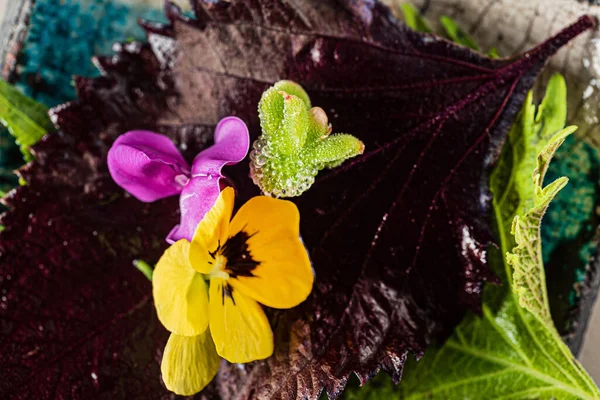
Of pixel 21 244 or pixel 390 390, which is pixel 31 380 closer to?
pixel 21 244

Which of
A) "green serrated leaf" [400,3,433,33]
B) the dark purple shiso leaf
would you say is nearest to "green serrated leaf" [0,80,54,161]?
the dark purple shiso leaf

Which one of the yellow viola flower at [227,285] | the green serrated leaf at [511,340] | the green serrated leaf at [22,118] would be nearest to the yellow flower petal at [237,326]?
the yellow viola flower at [227,285]

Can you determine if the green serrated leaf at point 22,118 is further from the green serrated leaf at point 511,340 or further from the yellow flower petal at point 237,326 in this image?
the green serrated leaf at point 511,340

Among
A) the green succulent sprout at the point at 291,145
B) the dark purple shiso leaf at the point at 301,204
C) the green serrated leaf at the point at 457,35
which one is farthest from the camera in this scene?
the green serrated leaf at the point at 457,35

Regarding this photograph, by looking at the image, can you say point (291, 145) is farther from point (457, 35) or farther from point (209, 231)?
point (457, 35)

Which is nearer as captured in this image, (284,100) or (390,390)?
(284,100)

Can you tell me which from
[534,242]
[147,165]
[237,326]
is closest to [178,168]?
[147,165]

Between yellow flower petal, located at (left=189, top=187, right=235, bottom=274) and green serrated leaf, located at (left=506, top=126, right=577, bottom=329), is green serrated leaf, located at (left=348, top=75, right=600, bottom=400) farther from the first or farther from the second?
yellow flower petal, located at (left=189, top=187, right=235, bottom=274)

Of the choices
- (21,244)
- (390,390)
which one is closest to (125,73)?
(21,244)
